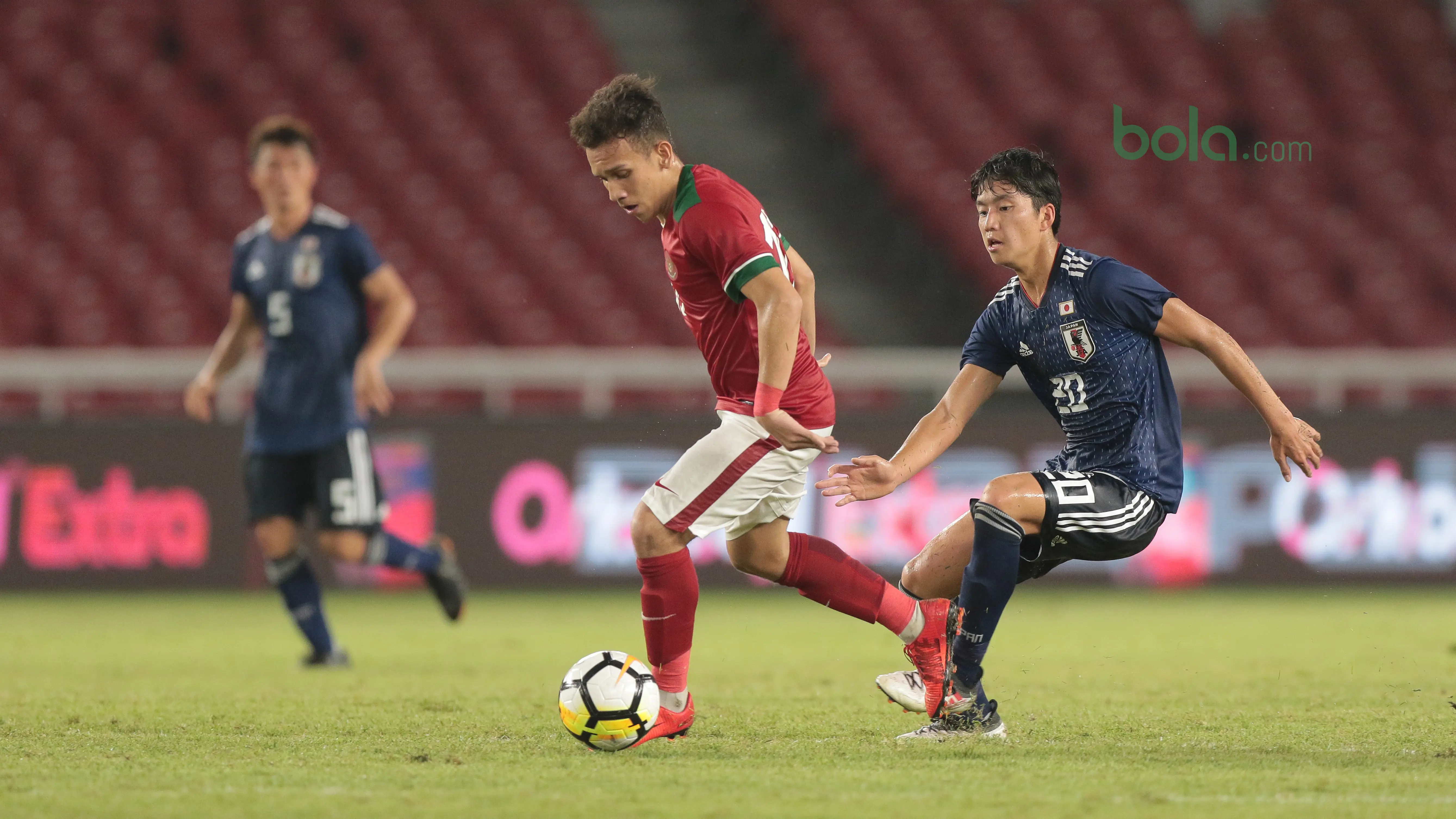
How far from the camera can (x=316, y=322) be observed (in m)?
6.98

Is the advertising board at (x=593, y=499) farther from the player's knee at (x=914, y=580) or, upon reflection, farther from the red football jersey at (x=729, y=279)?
the red football jersey at (x=729, y=279)

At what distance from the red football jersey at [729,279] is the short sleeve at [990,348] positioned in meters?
0.46

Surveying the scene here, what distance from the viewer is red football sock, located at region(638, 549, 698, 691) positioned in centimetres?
462

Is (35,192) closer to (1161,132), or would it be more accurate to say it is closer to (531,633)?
(531,633)

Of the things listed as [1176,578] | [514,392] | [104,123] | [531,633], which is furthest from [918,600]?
[104,123]

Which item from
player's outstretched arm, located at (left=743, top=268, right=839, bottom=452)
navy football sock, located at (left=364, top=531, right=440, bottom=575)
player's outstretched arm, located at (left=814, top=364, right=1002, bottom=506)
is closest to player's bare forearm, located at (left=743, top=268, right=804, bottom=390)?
player's outstretched arm, located at (left=743, top=268, right=839, bottom=452)

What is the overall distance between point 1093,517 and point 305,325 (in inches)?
151

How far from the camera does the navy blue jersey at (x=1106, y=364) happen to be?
459 cm

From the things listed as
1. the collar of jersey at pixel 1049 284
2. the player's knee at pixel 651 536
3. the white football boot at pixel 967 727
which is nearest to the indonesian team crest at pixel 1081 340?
Answer: the collar of jersey at pixel 1049 284

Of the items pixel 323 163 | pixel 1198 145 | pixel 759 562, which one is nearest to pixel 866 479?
pixel 759 562

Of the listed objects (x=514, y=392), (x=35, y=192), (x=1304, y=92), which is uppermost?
(x=1304, y=92)

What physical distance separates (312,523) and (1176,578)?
18.7 feet

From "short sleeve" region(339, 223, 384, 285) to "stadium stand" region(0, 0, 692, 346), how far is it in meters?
6.21

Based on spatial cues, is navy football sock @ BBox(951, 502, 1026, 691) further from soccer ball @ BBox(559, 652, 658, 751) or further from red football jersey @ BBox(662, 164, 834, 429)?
soccer ball @ BBox(559, 652, 658, 751)
